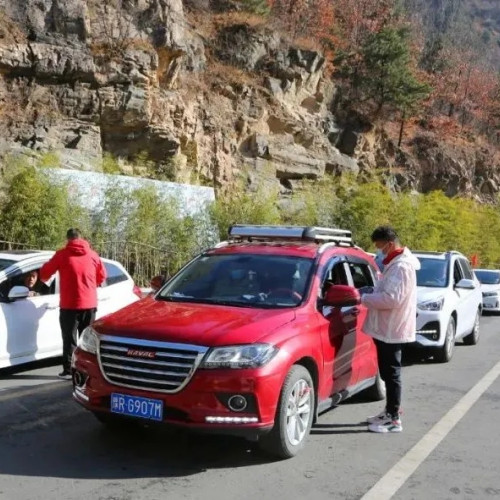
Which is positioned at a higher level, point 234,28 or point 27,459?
point 234,28

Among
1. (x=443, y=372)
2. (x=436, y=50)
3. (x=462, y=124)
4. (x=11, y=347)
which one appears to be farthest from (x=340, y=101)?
(x=11, y=347)

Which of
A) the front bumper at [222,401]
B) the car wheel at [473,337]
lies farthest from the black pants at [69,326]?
the car wheel at [473,337]

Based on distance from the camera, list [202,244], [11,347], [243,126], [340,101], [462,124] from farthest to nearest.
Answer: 1. [462,124]
2. [340,101]
3. [243,126]
4. [202,244]
5. [11,347]

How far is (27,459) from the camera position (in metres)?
4.84

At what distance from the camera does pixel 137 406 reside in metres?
4.70

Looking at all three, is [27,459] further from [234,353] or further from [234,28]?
[234,28]

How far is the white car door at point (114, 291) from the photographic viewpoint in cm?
918

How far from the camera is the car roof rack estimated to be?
6.60 m

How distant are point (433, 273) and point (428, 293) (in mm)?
1065

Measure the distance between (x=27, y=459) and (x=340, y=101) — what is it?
35.4 meters

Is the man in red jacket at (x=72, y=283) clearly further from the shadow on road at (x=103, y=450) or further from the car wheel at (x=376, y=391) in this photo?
the car wheel at (x=376, y=391)

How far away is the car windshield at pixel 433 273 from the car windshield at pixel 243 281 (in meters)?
5.67

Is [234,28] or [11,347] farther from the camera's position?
[234,28]

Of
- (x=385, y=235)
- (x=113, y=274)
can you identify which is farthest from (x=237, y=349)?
(x=113, y=274)
